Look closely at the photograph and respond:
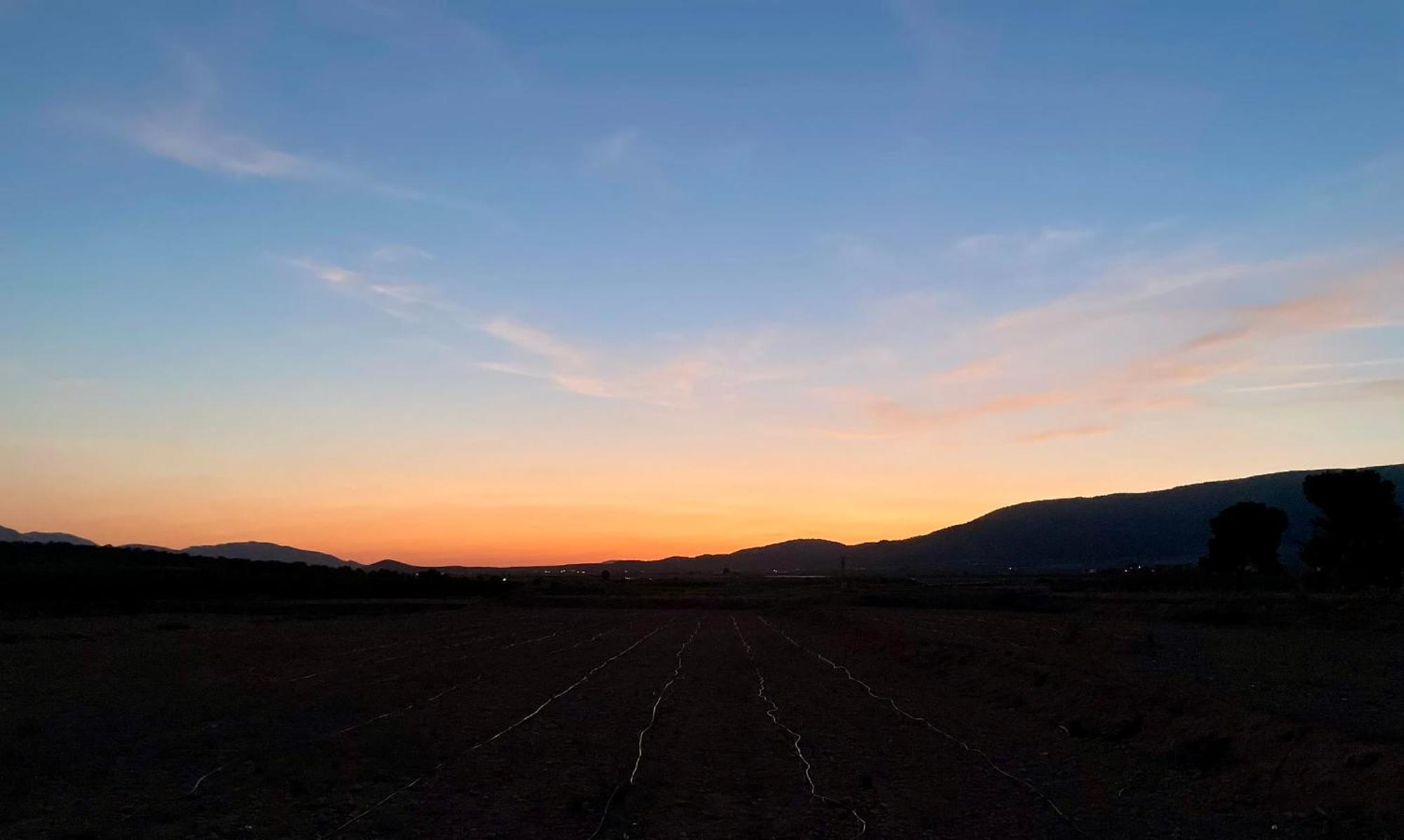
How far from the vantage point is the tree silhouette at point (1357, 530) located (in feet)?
234

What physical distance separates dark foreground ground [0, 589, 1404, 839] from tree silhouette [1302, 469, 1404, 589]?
46569 millimetres

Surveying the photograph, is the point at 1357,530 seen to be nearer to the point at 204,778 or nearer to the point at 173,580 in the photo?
the point at 204,778

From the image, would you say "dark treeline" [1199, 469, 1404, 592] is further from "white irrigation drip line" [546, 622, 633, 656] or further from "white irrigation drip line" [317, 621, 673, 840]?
"white irrigation drip line" [317, 621, 673, 840]

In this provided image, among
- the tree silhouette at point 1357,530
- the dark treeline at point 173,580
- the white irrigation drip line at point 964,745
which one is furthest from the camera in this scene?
the tree silhouette at point 1357,530

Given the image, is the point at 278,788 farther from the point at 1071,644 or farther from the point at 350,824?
the point at 1071,644

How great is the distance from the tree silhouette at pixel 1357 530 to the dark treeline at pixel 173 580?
71.4m

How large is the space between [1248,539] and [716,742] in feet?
323

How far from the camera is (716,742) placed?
15969mm

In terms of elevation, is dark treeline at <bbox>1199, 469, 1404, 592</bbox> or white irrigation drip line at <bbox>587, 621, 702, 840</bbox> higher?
dark treeline at <bbox>1199, 469, 1404, 592</bbox>

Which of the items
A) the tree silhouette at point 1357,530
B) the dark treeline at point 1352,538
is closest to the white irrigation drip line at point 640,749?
the dark treeline at point 1352,538

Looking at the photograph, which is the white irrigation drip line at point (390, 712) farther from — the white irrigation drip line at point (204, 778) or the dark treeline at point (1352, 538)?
the dark treeline at point (1352, 538)

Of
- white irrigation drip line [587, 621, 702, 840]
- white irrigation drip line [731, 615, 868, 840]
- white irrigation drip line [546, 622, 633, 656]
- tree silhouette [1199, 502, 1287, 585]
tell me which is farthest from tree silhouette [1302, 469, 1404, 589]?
white irrigation drip line [731, 615, 868, 840]

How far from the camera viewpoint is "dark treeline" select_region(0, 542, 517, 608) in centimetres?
6912

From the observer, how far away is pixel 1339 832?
9969mm
